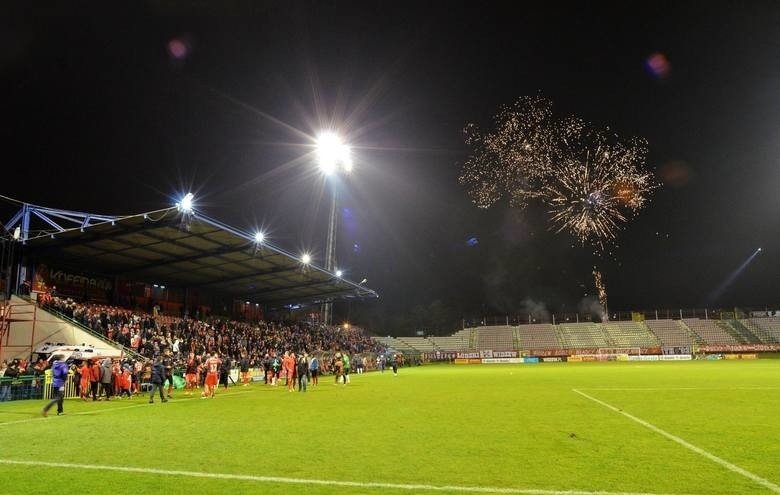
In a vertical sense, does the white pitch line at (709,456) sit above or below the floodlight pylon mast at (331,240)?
below

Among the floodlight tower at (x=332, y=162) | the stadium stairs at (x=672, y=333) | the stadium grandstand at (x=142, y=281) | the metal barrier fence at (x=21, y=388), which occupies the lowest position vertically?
the metal barrier fence at (x=21, y=388)

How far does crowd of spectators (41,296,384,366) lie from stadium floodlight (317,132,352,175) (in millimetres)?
17606

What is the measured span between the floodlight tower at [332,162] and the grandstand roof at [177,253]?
7.43 metres

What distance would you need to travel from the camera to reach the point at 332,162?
2114 inches

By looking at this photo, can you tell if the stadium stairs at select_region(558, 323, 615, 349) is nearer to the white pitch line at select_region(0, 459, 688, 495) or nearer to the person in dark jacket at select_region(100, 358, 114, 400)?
the person in dark jacket at select_region(100, 358, 114, 400)

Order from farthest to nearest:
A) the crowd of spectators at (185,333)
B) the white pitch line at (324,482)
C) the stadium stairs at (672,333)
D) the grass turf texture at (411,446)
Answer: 1. the stadium stairs at (672,333)
2. the crowd of spectators at (185,333)
3. the grass turf texture at (411,446)
4. the white pitch line at (324,482)

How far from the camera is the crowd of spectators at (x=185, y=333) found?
2880cm

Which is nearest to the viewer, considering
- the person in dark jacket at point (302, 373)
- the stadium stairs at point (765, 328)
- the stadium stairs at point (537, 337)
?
the person in dark jacket at point (302, 373)

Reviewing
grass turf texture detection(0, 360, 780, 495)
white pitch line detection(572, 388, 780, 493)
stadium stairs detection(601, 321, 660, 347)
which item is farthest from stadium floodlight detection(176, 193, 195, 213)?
stadium stairs detection(601, 321, 660, 347)

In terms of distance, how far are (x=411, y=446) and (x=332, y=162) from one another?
47061 millimetres

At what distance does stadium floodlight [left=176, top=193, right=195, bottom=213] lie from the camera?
26.7 meters

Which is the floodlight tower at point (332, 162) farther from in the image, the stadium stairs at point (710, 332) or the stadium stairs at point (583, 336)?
the stadium stairs at point (710, 332)

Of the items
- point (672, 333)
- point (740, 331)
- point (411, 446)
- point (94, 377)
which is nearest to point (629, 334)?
point (672, 333)

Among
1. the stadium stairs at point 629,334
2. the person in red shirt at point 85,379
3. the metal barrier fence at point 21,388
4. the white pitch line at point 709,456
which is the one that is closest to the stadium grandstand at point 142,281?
the metal barrier fence at point 21,388
